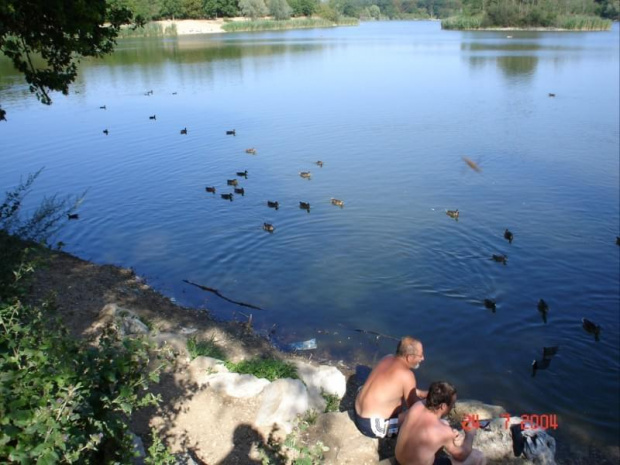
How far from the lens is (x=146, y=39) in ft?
259

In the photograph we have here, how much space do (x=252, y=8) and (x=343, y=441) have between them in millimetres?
117992

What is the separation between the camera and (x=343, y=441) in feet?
19.7

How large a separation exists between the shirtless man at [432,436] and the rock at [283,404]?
159 centimetres

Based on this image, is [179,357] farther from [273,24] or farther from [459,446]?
[273,24]

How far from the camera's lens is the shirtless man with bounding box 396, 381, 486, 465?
4.99m

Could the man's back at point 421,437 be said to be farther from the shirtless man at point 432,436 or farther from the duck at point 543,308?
the duck at point 543,308

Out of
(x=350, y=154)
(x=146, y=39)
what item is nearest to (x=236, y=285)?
(x=350, y=154)

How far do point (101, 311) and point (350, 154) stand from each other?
46.8ft

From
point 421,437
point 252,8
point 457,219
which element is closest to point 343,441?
point 421,437

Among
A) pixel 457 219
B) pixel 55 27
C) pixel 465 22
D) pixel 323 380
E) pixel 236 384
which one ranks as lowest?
pixel 457 219

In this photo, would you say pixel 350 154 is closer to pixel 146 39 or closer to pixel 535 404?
pixel 535 404

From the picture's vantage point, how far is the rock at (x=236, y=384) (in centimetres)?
658

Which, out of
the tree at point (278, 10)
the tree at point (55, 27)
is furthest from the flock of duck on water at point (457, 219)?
the tree at point (278, 10)

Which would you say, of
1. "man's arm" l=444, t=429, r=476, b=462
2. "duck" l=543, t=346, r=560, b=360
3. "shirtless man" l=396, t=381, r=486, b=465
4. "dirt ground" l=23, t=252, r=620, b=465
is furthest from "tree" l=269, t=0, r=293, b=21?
"man's arm" l=444, t=429, r=476, b=462
